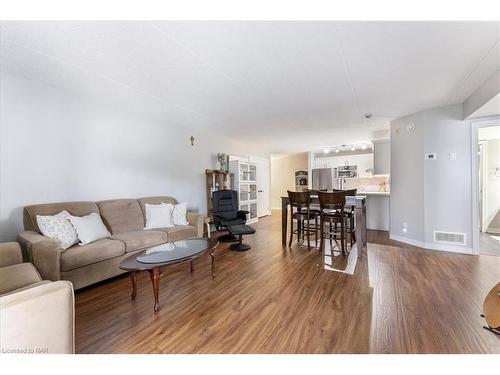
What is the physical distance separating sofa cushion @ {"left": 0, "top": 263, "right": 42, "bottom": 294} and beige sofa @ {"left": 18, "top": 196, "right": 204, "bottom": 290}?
256 mm

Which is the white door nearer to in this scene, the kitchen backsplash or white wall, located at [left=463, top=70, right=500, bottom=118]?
the kitchen backsplash

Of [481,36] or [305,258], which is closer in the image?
[481,36]

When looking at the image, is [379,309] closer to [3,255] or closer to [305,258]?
[305,258]

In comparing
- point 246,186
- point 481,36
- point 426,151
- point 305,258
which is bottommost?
point 305,258

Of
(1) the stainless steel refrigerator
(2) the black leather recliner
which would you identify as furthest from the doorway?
(2) the black leather recliner

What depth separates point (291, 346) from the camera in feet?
4.66

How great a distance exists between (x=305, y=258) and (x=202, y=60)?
285 cm

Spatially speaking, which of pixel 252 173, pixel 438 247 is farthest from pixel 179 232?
pixel 438 247

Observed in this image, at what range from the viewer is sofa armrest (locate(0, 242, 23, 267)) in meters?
1.81

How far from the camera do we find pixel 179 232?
125 inches

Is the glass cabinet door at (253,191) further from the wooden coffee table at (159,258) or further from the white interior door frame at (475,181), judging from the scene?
the white interior door frame at (475,181)

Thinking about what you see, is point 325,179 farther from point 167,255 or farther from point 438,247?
point 167,255
